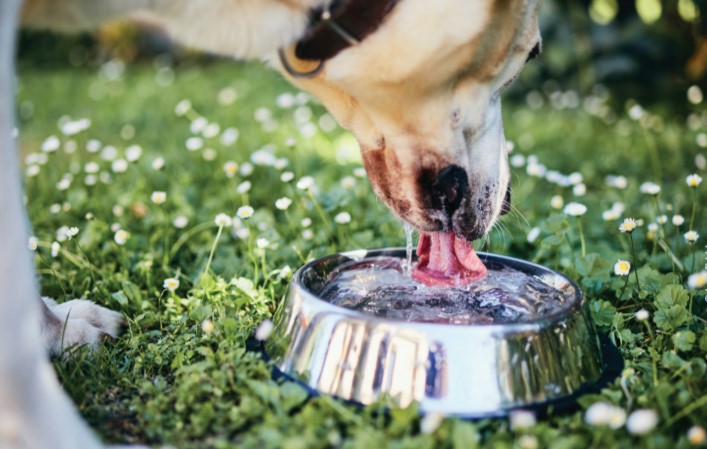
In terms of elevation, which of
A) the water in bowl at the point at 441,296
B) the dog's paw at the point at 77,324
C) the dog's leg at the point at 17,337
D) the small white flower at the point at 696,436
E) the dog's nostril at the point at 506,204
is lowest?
the dog's paw at the point at 77,324

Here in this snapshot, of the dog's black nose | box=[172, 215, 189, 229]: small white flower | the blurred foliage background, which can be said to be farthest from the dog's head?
the blurred foliage background

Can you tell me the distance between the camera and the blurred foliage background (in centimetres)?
472

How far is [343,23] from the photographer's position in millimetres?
1765

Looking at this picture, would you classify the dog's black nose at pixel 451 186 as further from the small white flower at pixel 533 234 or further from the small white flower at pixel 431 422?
the small white flower at pixel 431 422

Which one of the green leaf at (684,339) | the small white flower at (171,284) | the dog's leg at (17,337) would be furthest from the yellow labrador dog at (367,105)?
the green leaf at (684,339)

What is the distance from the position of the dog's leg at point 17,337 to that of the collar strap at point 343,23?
0.67 meters

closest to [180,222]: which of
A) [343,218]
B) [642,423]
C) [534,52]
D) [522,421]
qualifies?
[343,218]

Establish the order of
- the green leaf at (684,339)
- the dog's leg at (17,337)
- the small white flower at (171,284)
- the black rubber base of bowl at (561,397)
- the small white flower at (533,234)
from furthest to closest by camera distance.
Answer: the small white flower at (533,234) → the small white flower at (171,284) → the green leaf at (684,339) → the black rubber base of bowl at (561,397) → the dog's leg at (17,337)

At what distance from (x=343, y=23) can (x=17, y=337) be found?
3.18 feet

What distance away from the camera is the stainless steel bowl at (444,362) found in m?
1.65

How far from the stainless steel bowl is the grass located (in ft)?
0.20

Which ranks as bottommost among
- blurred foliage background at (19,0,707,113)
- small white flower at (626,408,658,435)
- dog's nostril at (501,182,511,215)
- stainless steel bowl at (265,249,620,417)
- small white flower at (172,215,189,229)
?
blurred foliage background at (19,0,707,113)

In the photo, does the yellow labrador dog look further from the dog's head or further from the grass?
the grass

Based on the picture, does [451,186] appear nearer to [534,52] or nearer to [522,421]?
[534,52]
